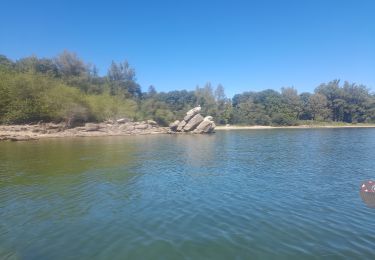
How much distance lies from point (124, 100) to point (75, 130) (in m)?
42.1

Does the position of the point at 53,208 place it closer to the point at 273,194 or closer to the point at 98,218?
the point at 98,218

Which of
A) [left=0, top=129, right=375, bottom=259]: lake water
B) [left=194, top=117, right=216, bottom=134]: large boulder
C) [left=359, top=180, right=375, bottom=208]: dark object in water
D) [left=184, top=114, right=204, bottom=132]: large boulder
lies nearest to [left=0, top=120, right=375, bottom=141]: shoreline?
[left=184, top=114, right=204, bottom=132]: large boulder

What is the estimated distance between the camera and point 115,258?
1084 centimetres

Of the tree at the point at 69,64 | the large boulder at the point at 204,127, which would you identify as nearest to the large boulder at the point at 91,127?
the large boulder at the point at 204,127

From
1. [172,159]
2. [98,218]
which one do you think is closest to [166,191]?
[98,218]

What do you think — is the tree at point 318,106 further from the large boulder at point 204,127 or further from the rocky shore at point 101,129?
the large boulder at point 204,127

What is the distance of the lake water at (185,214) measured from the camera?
37.7 ft

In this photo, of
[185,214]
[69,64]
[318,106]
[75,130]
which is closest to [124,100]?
[69,64]

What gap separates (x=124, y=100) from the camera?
410 ft

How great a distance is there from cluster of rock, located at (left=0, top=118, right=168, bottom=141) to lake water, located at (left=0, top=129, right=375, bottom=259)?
4702 cm

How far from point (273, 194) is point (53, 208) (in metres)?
14.1

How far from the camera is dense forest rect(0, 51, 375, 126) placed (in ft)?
267

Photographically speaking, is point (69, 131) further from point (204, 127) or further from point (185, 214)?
point (185, 214)

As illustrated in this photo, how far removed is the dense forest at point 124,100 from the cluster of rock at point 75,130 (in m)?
4.25
